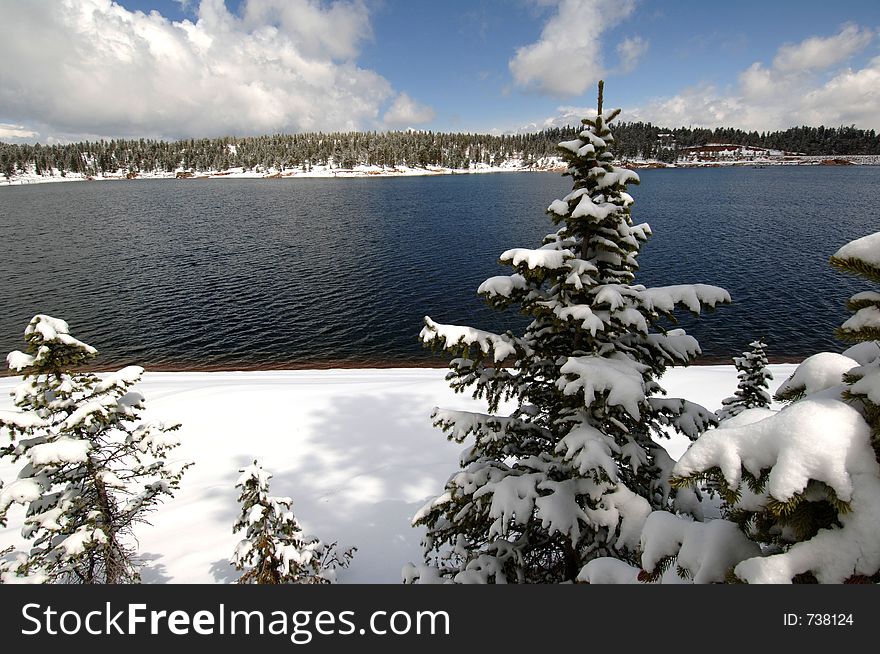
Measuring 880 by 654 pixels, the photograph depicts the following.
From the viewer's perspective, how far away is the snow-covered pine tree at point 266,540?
30.1 ft

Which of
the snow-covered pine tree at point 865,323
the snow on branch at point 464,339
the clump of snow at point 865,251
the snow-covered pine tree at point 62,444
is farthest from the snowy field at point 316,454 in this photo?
the clump of snow at point 865,251

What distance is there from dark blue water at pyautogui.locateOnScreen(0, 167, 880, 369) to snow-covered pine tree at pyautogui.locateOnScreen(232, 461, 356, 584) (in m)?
23.9

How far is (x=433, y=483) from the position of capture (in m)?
16.5

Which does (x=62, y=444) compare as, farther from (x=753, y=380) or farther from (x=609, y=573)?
(x=753, y=380)

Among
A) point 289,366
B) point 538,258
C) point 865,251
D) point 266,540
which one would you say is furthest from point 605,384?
point 289,366

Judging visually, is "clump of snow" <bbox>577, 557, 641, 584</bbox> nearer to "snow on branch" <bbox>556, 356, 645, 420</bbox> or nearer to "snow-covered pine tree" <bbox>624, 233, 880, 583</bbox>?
"snow-covered pine tree" <bbox>624, 233, 880, 583</bbox>

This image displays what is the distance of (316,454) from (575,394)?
1485 cm

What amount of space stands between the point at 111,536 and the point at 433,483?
10.0 metres

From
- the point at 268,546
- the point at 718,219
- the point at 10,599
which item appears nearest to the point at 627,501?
the point at 268,546

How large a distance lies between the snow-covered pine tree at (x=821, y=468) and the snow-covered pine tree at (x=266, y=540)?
27.9 feet

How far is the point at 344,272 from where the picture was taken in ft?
179

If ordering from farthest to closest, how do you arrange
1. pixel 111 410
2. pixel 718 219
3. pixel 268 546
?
pixel 718 219, pixel 268 546, pixel 111 410

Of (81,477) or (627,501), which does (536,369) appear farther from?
(81,477)

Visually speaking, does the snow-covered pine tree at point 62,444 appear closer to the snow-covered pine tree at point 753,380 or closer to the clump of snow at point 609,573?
the clump of snow at point 609,573
